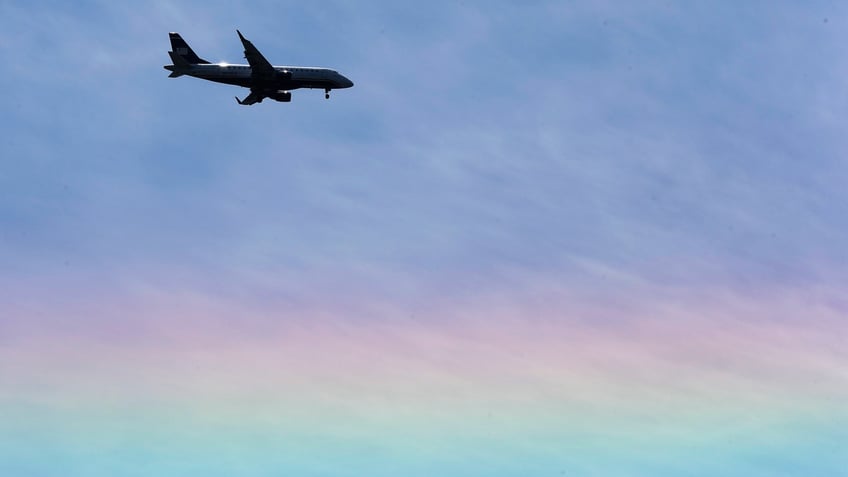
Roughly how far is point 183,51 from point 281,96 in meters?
25.0

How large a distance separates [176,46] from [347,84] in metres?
35.6

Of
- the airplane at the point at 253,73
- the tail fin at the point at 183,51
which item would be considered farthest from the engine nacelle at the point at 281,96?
the tail fin at the point at 183,51

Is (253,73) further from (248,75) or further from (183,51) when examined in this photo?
(183,51)

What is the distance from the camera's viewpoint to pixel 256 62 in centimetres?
17538

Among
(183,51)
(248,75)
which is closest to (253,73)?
(248,75)

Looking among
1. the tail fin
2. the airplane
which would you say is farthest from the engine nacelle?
the tail fin

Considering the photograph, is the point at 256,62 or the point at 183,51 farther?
the point at 183,51

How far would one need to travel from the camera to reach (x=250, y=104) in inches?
6959

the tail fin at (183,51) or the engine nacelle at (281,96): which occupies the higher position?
the tail fin at (183,51)

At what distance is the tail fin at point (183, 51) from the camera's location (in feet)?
604

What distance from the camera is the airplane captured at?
579 feet

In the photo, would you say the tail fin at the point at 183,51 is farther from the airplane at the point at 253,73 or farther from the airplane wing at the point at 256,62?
the airplane wing at the point at 256,62

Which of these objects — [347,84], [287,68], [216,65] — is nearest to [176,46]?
[216,65]

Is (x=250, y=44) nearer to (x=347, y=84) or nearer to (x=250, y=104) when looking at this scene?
(x=250, y=104)
